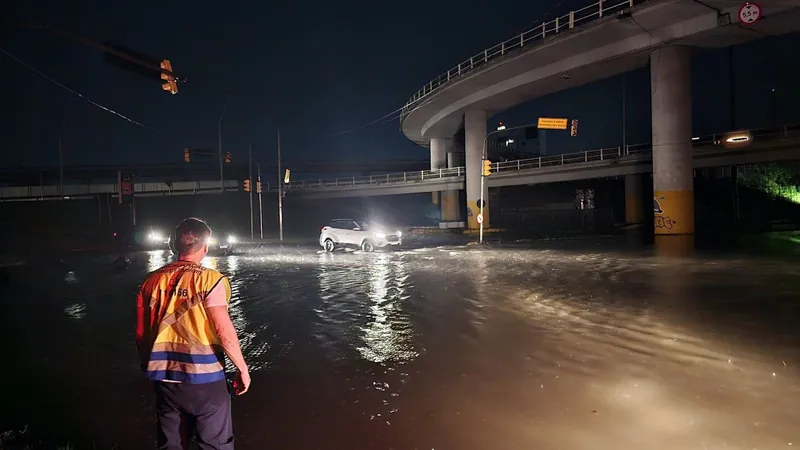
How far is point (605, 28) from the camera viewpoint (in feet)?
97.9

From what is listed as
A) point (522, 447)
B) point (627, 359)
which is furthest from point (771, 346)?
point (522, 447)

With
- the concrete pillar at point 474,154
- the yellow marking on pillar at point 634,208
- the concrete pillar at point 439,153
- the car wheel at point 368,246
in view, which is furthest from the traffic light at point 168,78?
the concrete pillar at point 439,153

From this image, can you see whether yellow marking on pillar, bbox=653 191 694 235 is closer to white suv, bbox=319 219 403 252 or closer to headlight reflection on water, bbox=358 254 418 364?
white suv, bbox=319 219 403 252

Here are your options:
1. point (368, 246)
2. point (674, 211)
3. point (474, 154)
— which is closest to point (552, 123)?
point (674, 211)

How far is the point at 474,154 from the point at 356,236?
75.3 feet

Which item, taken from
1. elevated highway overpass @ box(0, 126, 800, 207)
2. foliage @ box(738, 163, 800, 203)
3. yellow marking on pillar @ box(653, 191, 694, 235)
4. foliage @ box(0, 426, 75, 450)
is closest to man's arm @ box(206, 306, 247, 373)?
foliage @ box(0, 426, 75, 450)

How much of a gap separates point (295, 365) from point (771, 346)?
6.54 m

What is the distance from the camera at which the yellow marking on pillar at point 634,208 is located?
1793 inches

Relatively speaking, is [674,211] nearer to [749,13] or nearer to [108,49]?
[749,13]

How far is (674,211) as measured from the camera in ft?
105

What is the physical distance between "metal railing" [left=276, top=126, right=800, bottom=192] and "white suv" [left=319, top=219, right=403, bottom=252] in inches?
820

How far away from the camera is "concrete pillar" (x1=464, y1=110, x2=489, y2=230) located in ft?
151

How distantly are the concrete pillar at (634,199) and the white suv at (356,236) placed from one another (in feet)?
87.4

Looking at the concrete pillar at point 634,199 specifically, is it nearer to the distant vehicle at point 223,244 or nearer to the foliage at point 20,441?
the distant vehicle at point 223,244
